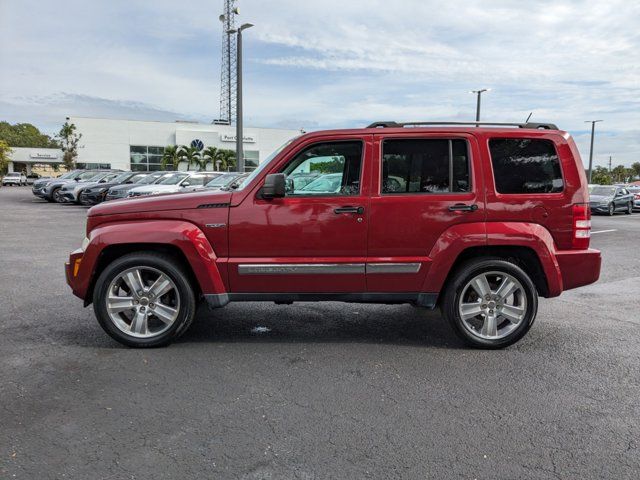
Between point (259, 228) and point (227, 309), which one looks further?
point (227, 309)

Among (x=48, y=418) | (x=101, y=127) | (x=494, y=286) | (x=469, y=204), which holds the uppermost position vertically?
(x=101, y=127)

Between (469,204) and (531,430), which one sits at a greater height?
(469,204)

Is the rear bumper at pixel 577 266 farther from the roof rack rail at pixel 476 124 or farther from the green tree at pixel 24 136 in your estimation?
the green tree at pixel 24 136

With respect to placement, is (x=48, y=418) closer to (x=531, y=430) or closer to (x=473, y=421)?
(x=473, y=421)

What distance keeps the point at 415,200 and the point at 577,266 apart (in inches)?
62.9

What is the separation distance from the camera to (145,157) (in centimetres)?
6356

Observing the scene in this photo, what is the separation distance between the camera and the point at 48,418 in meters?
3.38

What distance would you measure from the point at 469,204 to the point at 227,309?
2964 millimetres

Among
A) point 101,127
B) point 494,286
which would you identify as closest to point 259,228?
point 494,286

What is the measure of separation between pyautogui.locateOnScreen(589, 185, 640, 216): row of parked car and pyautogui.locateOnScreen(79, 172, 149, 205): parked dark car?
68.6 feet

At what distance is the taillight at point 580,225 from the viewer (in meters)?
4.76

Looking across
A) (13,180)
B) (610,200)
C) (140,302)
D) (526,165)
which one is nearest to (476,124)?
(526,165)

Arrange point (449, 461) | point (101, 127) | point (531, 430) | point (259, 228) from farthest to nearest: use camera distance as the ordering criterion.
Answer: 1. point (101, 127)
2. point (259, 228)
3. point (531, 430)
4. point (449, 461)

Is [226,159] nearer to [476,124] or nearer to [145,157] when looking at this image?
[145,157]
